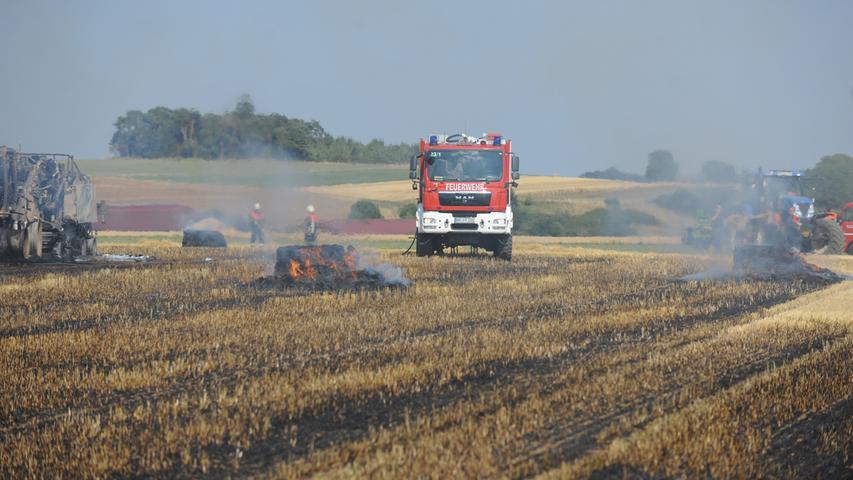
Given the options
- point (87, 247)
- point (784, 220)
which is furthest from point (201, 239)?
point (784, 220)

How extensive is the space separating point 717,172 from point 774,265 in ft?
94.5

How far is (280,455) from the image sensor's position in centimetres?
674

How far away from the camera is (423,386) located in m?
9.01

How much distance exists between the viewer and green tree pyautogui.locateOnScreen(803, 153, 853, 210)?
6612cm

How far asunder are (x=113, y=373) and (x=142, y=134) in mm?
77297

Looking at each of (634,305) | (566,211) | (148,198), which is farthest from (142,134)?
(634,305)

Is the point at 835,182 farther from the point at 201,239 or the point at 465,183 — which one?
the point at 465,183

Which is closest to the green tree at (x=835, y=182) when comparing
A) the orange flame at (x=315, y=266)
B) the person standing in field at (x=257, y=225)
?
the person standing in field at (x=257, y=225)

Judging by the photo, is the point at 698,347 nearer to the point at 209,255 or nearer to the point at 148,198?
the point at 209,255

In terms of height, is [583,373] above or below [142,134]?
below

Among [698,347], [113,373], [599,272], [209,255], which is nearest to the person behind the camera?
[113,373]

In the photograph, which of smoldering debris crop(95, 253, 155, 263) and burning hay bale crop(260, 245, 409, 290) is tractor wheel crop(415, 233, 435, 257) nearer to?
smoldering debris crop(95, 253, 155, 263)

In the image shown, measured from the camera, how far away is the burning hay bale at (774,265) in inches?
866

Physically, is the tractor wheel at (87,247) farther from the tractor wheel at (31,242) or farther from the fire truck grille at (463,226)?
the fire truck grille at (463,226)
